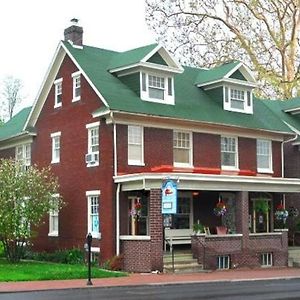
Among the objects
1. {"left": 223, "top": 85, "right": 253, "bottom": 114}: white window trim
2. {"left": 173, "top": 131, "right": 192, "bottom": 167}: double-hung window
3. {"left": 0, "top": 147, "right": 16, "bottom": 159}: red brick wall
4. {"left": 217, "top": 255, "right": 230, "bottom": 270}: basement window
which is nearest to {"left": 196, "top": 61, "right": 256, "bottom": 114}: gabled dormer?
{"left": 223, "top": 85, "right": 253, "bottom": 114}: white window trim

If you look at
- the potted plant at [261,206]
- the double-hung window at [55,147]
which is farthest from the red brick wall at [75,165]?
the potted plant at [261,206]

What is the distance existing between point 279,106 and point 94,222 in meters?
16.6

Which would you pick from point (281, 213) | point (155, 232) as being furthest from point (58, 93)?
point (281, 213)

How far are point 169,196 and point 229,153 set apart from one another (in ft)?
27.9

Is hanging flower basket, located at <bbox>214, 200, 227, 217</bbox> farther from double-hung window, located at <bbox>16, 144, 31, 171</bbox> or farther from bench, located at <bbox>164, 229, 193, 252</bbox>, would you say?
double-hung window, located at <bbox>16, 144, 31, 171</bbox>

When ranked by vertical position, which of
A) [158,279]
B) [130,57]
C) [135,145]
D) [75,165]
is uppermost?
[130,57]

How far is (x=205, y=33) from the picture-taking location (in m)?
52.1

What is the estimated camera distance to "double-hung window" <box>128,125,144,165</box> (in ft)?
99.7

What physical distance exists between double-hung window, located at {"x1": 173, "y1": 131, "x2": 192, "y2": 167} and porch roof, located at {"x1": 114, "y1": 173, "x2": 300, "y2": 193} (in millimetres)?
2872

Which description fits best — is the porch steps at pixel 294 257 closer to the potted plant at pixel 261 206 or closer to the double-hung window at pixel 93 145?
the potted plant at pixel 261 206

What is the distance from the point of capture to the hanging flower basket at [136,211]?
2925 centimetres

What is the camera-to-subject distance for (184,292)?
19781 mm

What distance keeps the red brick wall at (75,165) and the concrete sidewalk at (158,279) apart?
A: 4320mm

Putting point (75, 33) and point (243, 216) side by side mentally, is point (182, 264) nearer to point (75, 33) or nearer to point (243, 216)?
point (243, 216)
